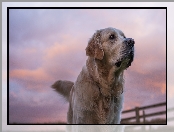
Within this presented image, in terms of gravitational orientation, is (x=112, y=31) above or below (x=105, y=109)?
above

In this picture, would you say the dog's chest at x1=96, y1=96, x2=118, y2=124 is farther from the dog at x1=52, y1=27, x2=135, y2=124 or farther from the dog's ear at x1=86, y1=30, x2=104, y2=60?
the dog's ear at x1=86, y1=30, x2=104, y2=60

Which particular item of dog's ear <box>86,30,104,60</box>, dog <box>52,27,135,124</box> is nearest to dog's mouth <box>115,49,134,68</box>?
dog <box>52,27,135,124</box>

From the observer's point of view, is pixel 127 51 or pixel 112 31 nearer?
pixel 127 51

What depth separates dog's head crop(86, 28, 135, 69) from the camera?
3832 mm

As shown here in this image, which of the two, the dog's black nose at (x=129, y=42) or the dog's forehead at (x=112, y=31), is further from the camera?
the dog's forehead at (x=112, y=31)

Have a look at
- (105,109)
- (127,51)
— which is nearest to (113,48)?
(127,51)

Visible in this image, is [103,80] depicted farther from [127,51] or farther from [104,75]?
[127,51]

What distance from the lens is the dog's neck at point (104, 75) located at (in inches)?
153

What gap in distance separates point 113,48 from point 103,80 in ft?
1.06

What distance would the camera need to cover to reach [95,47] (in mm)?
3902

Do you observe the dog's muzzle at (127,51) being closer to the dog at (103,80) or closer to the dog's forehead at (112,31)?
the dog at (103,80)

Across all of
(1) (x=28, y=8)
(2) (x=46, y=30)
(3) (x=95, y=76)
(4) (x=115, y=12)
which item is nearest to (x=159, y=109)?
(3) (x=95, y=76)

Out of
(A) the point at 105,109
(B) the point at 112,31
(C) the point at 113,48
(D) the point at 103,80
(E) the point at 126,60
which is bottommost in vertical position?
(A) the point at 105,109

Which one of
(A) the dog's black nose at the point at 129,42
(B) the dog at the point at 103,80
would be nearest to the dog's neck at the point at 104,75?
(B) the dog at the point at 103,80
